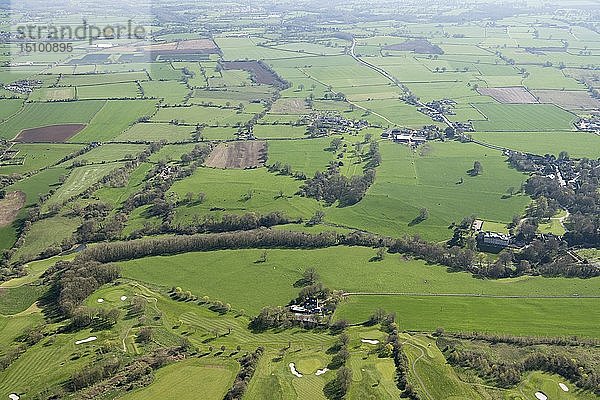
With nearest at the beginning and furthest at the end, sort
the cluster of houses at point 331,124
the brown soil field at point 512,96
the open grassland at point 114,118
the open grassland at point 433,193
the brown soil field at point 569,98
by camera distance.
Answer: the open grassland at point 433,193 < the open grassland at point 114,118 < the cluster of houses at point 331,124 < the brown soil field at point 569,98 < the brown soil field at point 512,96

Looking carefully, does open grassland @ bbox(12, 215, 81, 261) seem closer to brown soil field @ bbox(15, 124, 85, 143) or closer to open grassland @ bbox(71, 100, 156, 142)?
open grassland @ bbox(71, 100, 156, 142)

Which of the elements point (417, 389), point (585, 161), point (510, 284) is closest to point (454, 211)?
point (510, 284)

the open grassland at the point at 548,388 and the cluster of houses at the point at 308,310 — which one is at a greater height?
the open grassland at the point at 548,388

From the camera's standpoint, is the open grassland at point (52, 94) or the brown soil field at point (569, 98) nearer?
the brown soil field at point (569, 98)

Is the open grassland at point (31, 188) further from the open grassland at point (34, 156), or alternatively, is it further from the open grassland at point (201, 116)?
the open grassland at point (201, 116)

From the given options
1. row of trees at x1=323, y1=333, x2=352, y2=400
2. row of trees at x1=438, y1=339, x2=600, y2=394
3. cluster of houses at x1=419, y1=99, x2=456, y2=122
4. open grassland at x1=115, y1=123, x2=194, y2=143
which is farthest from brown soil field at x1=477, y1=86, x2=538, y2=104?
row of trees at x1=323, y1=333, x2=352, y2=400

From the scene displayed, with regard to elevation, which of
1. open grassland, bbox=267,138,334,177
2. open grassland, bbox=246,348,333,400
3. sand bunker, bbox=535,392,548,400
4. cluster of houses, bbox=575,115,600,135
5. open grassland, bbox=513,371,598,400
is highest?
cluster of houses, bbox=575,115,600,135

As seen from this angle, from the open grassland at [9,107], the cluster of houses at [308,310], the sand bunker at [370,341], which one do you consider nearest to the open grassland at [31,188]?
the open grassland at [9,107]
